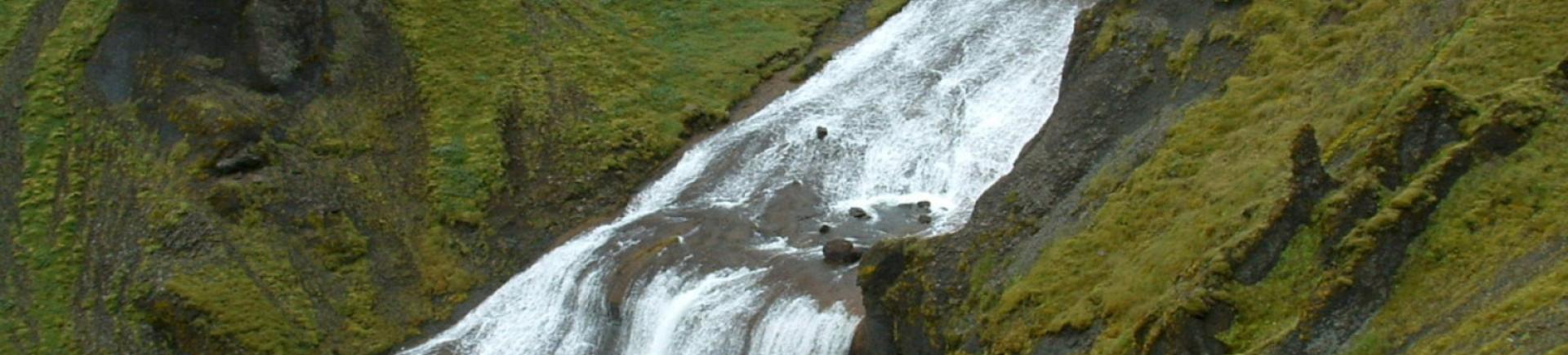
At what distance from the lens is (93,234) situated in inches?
1847

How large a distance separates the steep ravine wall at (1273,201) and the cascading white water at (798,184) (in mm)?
3926

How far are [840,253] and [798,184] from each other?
6337 millimetres

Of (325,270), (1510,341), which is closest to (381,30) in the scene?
(325,270)

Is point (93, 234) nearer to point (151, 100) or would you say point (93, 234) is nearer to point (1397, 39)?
point (151, 100)

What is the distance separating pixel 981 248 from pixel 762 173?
12964mm

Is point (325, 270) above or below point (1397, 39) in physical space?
below

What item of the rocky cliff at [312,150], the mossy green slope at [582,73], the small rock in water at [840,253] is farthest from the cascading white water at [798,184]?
the mossy green slope at [582,73]

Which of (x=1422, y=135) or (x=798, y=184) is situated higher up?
(x=1422, y=135)

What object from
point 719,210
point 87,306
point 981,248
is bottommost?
point 87,306

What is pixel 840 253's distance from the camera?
40.1 meters

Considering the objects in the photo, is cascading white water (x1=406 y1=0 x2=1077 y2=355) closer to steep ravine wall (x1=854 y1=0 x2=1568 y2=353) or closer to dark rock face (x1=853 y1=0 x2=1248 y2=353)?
dark rock face (x1=853 y1=0 x2=1248 y2=353)

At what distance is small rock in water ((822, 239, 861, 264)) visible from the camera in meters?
40.1

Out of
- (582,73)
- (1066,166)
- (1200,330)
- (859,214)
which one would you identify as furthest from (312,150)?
(1200,330)

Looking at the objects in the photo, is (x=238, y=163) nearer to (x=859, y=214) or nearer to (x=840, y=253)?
(x=859, y=214)
